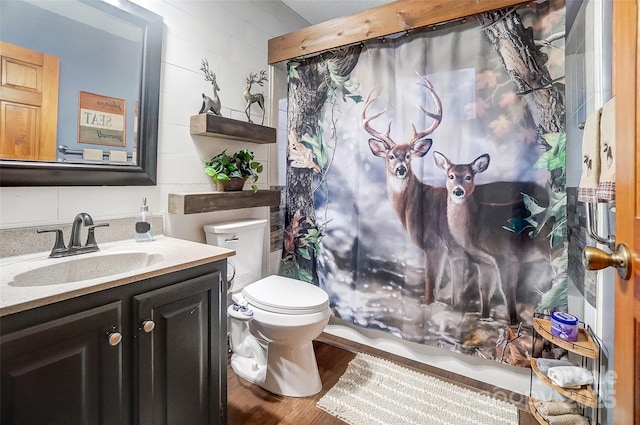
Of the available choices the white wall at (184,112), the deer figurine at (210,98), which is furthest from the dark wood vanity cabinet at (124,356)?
the deer figurine at (210,98)

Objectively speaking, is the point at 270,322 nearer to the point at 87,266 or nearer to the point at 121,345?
the point at 121,345

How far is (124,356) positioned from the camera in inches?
37.1

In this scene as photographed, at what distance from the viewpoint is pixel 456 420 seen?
1451 mm

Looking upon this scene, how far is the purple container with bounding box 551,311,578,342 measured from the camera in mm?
1212

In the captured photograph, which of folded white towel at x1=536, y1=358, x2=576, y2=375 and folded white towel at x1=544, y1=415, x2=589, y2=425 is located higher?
folded white towel at x1=536, y1=358, x2=576, y2=375

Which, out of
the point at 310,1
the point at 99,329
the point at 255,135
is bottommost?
the point at 99,329

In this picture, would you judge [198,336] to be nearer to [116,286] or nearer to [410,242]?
[116,286]

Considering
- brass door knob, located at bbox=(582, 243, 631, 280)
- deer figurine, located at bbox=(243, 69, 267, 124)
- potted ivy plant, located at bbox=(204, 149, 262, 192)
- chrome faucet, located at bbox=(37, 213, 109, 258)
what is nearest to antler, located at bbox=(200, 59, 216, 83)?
deer figurine, located at bbox=(243, 69, 267, 124)

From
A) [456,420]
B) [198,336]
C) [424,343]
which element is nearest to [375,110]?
[424,343]

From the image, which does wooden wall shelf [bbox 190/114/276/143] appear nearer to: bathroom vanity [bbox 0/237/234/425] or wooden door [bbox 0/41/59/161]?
wooden door [bbox 0/41/59/161]

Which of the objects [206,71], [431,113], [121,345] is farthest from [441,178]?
[121,345]

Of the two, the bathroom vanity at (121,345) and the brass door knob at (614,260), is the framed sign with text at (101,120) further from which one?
the brass door knob at (614,260)

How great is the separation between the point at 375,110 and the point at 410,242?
84cm

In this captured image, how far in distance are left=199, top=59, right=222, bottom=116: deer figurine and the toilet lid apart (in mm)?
1026
